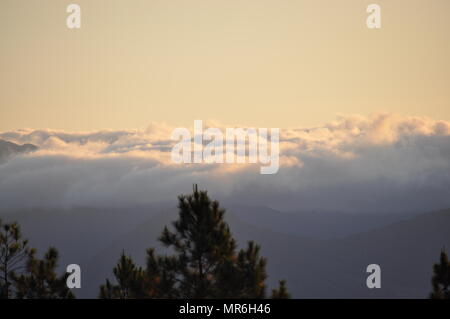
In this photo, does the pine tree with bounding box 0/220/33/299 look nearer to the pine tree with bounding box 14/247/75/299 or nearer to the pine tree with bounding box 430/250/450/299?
the pine tree with bounding box 14/247/75/299

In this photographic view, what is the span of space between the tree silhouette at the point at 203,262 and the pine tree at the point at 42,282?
752 inches

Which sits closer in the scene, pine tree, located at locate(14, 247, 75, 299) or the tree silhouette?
the tree silhouette

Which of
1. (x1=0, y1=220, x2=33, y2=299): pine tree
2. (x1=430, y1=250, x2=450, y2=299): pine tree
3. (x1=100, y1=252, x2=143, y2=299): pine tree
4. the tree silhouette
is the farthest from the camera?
(x1=430, y1=250, x2=450, y2=299): pine tree

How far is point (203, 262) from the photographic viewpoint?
160ft

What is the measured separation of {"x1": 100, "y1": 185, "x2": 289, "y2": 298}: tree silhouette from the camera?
48125 mm

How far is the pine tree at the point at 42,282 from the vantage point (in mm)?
64500

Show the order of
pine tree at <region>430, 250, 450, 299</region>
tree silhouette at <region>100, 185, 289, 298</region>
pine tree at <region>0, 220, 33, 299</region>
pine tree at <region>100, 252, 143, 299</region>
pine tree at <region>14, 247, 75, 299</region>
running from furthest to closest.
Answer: pine tree at <region>14, 247, 75, 299</region> → pine tree at <region>430, 250, 450, 299</region> → pine tree at <region>0, 220, 33, 299</region> → pine tree at <region>100, 252, 143, 299</region> → tree silhouette at <region>100, 185, 289, 298</region>

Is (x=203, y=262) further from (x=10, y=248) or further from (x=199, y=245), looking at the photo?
(x=10, y=248)

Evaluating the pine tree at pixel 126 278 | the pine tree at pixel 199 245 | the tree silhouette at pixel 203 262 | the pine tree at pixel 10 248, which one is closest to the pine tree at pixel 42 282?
the pine tree at pixel 10 248

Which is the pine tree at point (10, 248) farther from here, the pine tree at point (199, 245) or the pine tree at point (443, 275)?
the pine tree at point (443, 275)

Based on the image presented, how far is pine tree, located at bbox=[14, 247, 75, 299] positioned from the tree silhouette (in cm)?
1910

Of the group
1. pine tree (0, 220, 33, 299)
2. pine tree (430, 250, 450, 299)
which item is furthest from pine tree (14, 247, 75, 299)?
A: pine tree (430, 250, 450, 299)
